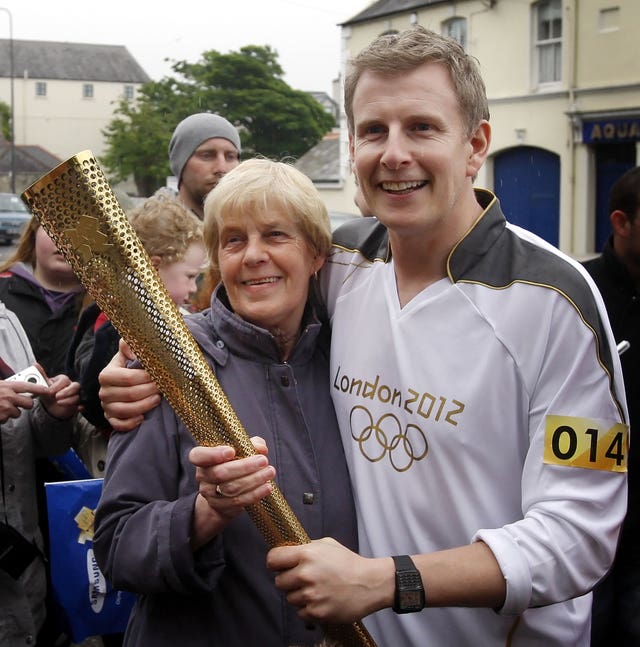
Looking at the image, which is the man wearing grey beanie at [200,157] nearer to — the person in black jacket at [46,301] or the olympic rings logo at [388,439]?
the person in black jacket at [46,301]

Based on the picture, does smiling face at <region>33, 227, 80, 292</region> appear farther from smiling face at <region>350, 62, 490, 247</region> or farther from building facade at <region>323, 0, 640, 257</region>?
building facade at <region>323, 0, 640, 257</region>

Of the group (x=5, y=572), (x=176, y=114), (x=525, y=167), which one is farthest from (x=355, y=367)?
(x=176, y=114)

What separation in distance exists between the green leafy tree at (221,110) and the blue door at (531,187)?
31862mm

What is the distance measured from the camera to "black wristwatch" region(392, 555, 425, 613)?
1.83m

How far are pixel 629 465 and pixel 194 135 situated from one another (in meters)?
2.67

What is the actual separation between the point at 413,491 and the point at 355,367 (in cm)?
34

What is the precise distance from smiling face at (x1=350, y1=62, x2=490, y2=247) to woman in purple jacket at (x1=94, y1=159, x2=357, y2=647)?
0.79ft

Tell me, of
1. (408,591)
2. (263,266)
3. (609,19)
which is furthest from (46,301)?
(609,19)

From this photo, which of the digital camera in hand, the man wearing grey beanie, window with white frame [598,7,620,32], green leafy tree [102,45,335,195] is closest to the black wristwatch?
the digital camera in hand

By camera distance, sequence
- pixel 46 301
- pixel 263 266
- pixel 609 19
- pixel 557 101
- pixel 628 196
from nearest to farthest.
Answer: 1. pixel 263 266
2. pixel 628 196
3. pixel 46 301
4. pixel 609 19
5. pixel 557 101

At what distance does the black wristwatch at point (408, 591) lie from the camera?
183 cm

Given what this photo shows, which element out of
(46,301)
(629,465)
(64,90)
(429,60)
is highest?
(64,90)

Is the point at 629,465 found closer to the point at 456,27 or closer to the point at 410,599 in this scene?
the point at 410,599

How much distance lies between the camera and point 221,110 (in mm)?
55719
